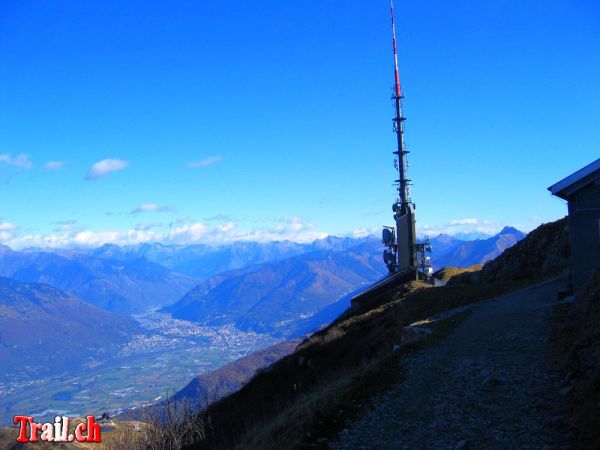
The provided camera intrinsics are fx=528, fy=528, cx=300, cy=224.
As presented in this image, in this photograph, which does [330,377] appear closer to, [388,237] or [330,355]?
[330,355]

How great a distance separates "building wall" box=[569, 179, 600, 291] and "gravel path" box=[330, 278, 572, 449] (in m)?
4.08

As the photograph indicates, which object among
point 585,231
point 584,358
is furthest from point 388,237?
point 584,358

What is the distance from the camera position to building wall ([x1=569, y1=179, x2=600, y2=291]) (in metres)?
18.1

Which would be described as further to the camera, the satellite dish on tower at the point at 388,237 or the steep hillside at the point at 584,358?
the satellite dish on tower at the point at 388,237

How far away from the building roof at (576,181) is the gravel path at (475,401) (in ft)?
17.6

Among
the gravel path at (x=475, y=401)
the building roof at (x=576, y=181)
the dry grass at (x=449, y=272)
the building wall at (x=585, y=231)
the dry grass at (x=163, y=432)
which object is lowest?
the dry grass at (x=163, y=432)

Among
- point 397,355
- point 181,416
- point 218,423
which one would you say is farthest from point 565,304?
point 218,423

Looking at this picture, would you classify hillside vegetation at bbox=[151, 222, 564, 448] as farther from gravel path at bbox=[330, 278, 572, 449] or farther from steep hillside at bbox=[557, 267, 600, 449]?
steep hillside at bbox=[557, 267, 600, 449]

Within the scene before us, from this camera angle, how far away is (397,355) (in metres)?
15.1

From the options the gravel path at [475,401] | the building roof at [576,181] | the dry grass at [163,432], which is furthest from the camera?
the building roof at [576,181]

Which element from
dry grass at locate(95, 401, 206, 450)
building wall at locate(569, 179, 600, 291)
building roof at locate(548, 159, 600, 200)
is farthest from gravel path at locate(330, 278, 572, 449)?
dry grass at locate(95, 401, 206, 450)

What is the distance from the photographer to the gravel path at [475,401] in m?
9.29

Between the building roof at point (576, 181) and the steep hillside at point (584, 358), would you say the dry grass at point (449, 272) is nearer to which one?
the building roof at point (576, 181)

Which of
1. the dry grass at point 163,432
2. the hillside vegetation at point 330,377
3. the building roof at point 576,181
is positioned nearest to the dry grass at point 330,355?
the hillside vegetation at point 330,377
